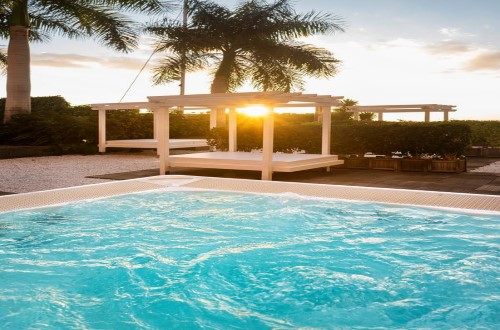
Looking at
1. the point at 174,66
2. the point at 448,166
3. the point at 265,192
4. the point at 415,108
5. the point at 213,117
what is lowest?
the point at 265,192

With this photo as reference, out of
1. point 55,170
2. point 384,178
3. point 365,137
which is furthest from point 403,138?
point 55,170

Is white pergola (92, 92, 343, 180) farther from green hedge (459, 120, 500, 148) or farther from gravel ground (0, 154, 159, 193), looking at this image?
green hedge (459, 120, 500, 148)

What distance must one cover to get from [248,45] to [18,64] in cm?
773

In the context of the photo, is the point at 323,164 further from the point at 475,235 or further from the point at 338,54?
the point at 338,54

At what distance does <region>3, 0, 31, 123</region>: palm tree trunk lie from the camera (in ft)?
52.2

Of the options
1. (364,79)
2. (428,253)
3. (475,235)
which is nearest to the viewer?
(428,253)

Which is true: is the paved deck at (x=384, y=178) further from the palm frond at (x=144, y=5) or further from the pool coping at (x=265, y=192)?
the palm frond at (x=144, y=5)

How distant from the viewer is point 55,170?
1080 centimetres

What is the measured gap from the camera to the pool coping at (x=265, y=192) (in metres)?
5.82

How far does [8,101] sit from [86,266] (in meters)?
13.9

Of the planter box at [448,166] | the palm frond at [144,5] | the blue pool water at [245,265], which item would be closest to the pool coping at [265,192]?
the blue pool water at [245,265]

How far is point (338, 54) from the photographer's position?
1848 centimetres

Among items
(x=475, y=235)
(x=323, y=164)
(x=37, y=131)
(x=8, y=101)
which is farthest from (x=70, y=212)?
(x=8, y=101)

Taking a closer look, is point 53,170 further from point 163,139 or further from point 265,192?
point 265,192
